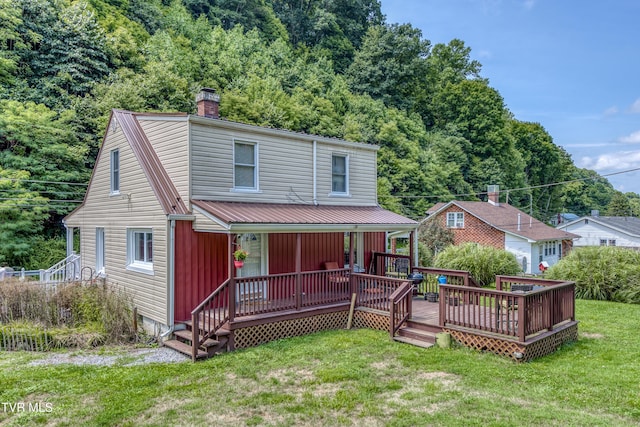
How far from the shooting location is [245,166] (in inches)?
439

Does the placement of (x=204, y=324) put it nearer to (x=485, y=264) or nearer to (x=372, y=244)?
(x=372, y=244)

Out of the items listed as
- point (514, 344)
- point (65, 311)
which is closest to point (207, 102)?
point (65, 311)

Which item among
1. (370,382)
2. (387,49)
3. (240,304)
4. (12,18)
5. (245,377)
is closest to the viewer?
(370,382)

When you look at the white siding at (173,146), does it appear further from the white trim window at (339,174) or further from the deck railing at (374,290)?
the deck railing at (374,290)

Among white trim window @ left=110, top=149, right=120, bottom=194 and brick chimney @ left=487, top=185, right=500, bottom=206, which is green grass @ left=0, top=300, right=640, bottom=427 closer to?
white trim window @ left=110, top=149, right=120, bottom=194

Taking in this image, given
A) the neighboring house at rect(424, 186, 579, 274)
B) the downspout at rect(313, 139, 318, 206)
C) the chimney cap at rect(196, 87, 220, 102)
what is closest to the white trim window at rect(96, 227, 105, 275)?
the chimney cap at rect(196, 87, 220, 102)

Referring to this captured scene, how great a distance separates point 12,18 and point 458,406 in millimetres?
27366

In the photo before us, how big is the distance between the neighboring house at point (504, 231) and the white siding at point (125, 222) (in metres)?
23.2

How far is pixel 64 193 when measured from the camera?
64.9ft

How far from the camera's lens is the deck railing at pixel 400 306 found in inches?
376

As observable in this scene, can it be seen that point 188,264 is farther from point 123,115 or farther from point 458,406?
point 458,406

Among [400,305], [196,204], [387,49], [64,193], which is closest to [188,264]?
[196,204]

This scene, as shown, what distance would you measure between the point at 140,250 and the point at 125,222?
993 millimetres

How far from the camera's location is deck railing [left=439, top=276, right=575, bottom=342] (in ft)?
26.2
